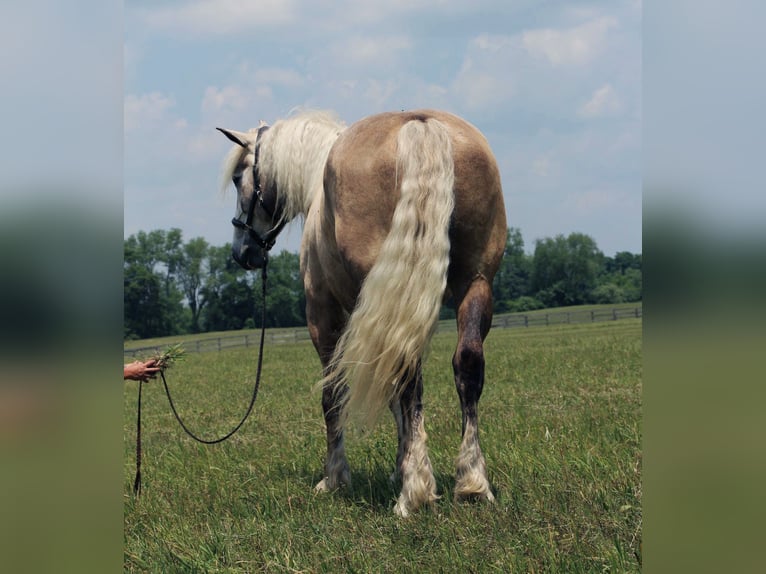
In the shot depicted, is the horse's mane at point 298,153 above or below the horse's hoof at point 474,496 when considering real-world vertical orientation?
above

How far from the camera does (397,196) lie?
4.59m

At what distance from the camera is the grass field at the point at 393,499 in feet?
11.3

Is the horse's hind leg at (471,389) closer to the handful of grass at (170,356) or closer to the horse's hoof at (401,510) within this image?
the horse's hoof at (401,510)

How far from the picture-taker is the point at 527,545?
3393 millimetres

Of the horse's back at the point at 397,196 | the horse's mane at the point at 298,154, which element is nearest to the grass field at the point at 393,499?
the horse's back at the point at 397,196

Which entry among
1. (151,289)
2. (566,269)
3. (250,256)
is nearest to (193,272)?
(151,289)

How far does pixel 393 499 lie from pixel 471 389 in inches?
35.4

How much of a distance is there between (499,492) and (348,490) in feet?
4.22

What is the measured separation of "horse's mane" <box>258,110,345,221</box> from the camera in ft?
20.4

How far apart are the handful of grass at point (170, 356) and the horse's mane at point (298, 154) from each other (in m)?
1.57

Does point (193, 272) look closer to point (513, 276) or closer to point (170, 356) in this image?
point (513, 276)

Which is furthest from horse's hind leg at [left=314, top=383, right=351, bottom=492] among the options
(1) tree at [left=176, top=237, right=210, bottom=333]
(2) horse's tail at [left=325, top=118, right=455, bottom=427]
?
(1) tree at [left=176, top=237, right=210, bottom=333]

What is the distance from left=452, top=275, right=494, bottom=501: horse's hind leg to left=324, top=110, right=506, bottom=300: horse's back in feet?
0.86
